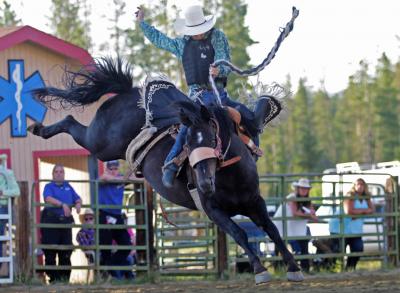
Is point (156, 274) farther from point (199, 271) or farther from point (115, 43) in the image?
point (115, 43)

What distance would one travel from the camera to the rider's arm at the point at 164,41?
939cm

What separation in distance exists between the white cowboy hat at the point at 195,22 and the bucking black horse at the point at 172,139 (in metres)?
0.62

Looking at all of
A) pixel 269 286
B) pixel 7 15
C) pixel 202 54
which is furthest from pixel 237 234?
pixel 7 15

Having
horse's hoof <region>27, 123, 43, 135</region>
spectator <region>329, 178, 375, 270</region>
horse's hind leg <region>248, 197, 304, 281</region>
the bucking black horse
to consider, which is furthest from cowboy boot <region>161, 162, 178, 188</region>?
spectator <region>329, 178, 375, 270</region>

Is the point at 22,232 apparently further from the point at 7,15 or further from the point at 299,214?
the point at 7,15

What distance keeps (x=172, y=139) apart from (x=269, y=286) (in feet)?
8.15

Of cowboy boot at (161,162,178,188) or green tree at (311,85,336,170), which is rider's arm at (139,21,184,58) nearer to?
cowboy boot at (161,162,178,188)

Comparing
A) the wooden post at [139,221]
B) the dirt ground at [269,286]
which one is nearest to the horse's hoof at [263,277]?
the dirt ground at [269,286]

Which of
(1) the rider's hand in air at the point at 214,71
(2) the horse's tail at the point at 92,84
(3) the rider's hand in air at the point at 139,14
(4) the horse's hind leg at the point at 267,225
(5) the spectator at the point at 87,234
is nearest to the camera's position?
(4) the horse's hind leg at the point at 267,225

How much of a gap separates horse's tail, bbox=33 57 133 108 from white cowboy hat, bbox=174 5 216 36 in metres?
1.02

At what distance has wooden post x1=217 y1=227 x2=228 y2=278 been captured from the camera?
486 inches

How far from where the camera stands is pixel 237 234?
27.0 feet

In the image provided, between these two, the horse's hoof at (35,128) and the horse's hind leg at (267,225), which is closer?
the horse's hind leg at (267,225)

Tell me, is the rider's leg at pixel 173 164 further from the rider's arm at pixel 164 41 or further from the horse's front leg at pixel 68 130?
the horse's front leg at pixel 68 130
